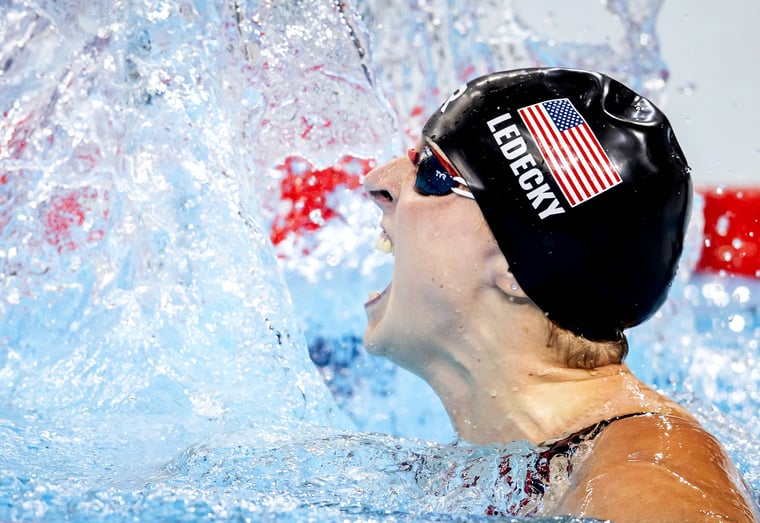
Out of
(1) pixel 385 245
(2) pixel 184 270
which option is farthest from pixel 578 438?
(2) pixel 184 270

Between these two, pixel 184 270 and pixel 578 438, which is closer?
pixel 578 438

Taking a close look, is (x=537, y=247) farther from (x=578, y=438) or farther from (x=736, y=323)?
(x=736, y=323)

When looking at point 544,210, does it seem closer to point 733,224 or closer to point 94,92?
point 94,92

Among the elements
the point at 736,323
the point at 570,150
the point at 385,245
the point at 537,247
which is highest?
the point at 570,150

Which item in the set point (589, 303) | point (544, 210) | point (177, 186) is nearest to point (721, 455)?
point (589, 303)

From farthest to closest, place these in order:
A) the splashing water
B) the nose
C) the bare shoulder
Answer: the splashing water
the nose
the bare shoulder

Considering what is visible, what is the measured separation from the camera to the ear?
63.4 inches

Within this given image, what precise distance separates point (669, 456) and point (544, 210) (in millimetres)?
500

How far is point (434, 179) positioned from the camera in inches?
65.6

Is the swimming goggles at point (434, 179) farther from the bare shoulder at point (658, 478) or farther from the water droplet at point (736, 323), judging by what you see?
the water droplet at point (736, 323)

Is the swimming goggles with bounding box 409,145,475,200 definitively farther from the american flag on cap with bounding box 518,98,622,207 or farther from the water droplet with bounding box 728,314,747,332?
the water droplet with bounding box 728,314,747,332

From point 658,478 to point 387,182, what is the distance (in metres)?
0.81

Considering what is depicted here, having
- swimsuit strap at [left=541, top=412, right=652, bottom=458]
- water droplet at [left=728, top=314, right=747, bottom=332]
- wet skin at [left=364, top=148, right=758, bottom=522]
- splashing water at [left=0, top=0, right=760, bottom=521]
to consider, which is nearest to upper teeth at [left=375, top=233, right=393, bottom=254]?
wet skin at [left=364, top=148, right=758, bottom=522]

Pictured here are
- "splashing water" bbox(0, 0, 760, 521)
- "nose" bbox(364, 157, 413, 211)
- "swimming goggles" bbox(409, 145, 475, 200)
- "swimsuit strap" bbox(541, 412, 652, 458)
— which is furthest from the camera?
"splashing water" bbox(0, 0, 760, 521)
